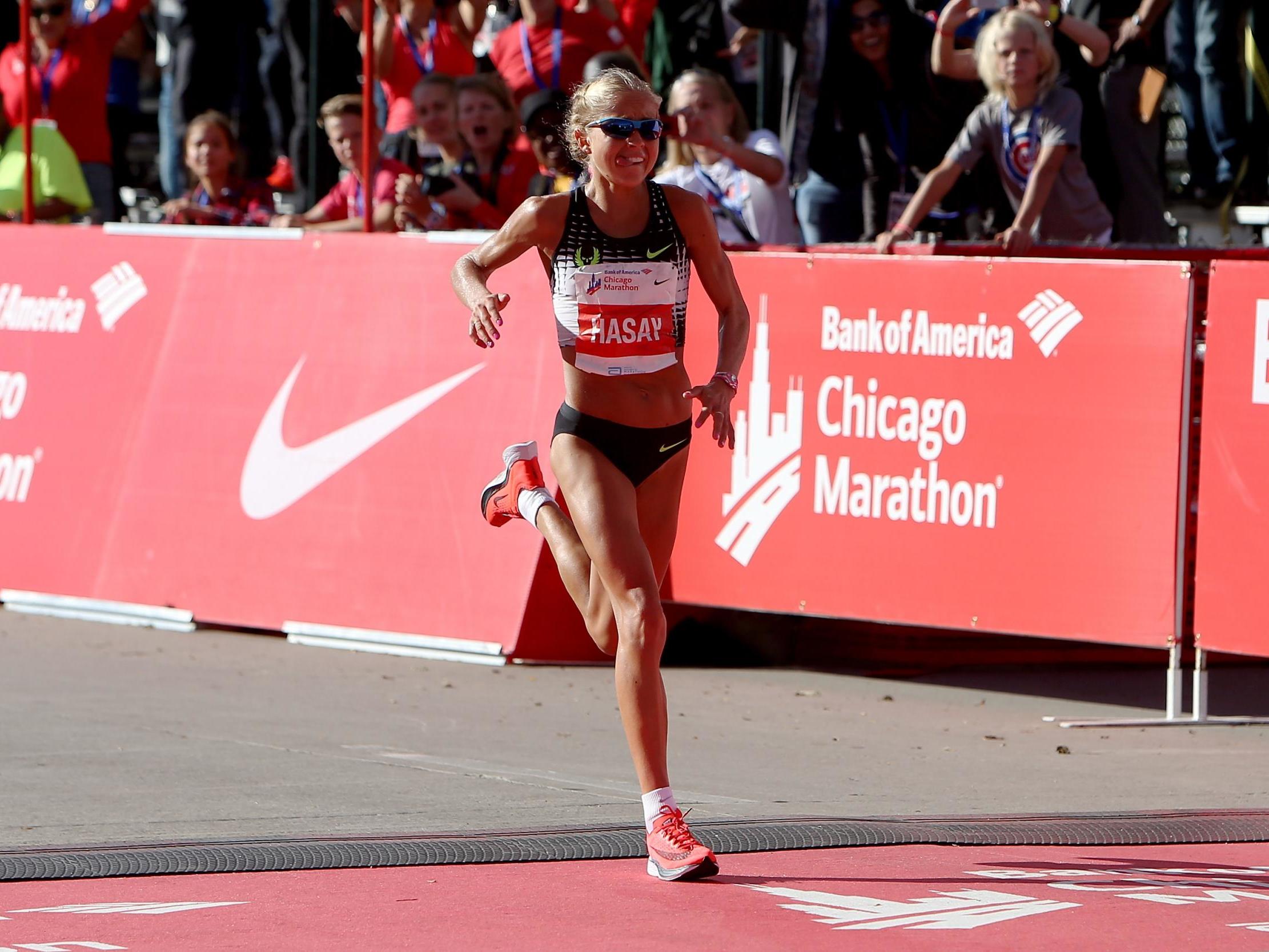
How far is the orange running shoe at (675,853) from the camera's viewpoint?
5742mm

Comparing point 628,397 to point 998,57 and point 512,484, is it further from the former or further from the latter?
point 998,57

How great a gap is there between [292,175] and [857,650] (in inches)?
256

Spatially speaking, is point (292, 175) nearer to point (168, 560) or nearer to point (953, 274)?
point (168, 560)

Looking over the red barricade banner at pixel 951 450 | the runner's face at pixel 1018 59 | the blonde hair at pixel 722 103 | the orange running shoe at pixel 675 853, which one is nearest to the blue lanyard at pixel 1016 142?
the runner's face at pixel 1018 59

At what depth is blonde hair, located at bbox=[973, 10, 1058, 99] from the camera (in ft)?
33.7

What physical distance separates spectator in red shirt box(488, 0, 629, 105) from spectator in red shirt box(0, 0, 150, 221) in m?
3.03

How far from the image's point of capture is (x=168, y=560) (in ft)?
35.3

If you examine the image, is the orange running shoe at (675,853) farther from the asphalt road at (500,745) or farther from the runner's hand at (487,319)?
the runner's hand at (487,319)

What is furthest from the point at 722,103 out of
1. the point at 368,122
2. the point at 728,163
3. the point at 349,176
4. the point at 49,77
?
the point at 49,77

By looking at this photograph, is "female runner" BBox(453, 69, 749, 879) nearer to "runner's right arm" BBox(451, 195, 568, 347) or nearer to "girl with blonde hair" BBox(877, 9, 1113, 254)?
"runner's right arm" BBox(451, 195, 568, 347)

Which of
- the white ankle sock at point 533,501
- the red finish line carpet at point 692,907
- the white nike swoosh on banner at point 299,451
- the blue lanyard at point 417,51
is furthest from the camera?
the blue lanyard at point 417,51

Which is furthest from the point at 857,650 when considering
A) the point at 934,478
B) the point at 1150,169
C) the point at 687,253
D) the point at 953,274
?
the point at 687,253

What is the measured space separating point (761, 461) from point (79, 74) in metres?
6.59

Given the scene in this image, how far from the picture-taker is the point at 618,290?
6.20 meters
